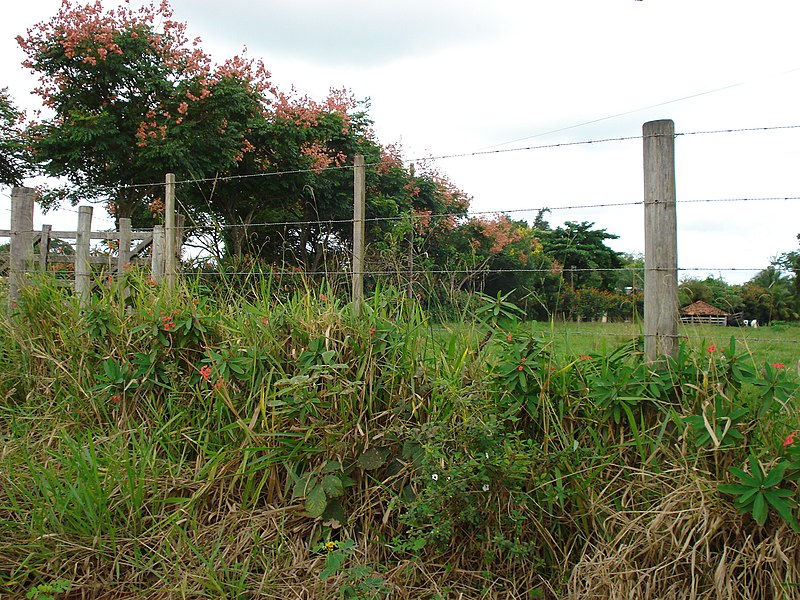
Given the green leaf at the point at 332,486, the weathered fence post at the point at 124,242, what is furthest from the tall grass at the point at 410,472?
the weathered fence post at the point at 124,242

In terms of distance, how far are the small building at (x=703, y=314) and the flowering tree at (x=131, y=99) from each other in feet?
32.5

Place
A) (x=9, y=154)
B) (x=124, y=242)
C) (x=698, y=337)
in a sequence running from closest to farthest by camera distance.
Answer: (x=698, y=337)
(x=124, y=242)
(x=9, y=154)

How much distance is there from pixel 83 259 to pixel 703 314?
394 cm

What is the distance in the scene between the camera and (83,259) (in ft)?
14.8

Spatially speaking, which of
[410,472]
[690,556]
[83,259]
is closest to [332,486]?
[410,472]

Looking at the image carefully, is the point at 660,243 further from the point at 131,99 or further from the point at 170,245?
the point at 131,99

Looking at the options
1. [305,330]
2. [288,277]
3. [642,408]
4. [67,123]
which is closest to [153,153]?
[67,123]

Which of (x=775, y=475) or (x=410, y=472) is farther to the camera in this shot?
(x=410, y=472)

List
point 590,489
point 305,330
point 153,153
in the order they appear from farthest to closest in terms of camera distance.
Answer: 1. point 153,153
2. point 305,330
3. point 590,489

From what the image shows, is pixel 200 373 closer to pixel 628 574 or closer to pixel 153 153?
pixel 628 574

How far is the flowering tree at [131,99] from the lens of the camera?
11227mm

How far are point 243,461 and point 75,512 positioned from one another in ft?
2.18

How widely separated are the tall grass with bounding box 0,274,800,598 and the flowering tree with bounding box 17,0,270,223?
29.7ft

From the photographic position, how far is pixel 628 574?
2.12m
